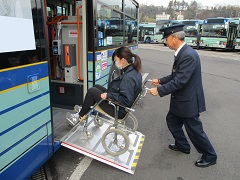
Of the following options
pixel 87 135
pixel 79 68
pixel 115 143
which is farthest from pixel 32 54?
pixel 79 68

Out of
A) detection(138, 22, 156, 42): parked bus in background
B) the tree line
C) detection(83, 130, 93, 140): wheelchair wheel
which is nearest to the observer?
detection(83, 130, 93, 140): wheelchair wheel

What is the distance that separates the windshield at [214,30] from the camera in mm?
18747

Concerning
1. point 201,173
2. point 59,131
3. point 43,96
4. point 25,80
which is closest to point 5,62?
point 25,80

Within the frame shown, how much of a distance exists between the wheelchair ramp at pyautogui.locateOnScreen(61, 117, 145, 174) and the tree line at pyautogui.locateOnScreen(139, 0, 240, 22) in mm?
57157

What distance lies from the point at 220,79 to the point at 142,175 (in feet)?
23.8

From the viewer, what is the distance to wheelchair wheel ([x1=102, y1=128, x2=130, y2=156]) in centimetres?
279

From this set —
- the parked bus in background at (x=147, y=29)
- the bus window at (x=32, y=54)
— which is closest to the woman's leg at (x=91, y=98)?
the bus window at (x=32, y=54)

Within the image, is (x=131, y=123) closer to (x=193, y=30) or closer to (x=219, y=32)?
(x=219, y=32)

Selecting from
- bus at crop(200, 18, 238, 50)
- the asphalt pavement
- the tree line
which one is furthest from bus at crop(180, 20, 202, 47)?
the tree line

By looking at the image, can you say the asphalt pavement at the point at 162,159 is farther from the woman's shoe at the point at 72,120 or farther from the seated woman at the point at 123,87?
the seated woman at the point at 123,87

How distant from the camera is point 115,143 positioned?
3113mm

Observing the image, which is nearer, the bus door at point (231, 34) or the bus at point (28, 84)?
the bus at point (28, 84)

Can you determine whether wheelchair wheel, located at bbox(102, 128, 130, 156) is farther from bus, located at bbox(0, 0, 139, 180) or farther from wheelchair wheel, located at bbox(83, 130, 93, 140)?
bus, located at bbox(0, 0, 139, 180)

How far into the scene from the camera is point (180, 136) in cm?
322
